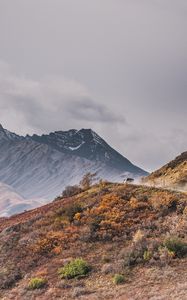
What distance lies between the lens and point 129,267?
2705cm

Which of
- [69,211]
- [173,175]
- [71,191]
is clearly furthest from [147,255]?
[173,175]

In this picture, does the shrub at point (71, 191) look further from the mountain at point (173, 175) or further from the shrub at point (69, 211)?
the shrub at point (69, 211)

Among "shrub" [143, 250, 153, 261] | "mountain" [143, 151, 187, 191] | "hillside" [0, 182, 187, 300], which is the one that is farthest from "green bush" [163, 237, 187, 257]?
"mountain" [143, 151, 187, 191]

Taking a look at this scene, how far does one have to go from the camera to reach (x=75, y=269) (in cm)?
2783

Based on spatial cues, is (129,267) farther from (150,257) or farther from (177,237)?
(177,237)

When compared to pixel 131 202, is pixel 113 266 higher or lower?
lower

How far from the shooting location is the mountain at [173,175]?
4551cm

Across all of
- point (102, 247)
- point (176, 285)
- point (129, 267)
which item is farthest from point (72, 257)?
point (176, 285)

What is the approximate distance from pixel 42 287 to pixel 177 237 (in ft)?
27.7

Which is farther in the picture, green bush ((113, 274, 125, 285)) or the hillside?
green bush ((113, 274, 125, 285))

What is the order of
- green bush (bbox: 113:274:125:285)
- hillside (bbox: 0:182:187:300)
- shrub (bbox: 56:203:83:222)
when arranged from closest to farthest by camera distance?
hillside (bbox: 0:182:187:300)
green bush (bbox: 113:274:125:285)
shrub (bbox: 56:203:83:222)

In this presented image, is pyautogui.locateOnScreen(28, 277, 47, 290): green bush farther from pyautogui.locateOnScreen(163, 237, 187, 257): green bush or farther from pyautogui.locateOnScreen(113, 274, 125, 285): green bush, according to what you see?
pyautogui.locateOnScreen(163, 237, 187, 257): green bush

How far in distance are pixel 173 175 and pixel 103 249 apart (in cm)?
2115

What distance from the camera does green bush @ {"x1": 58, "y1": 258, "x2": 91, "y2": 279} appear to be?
90.2 feet
